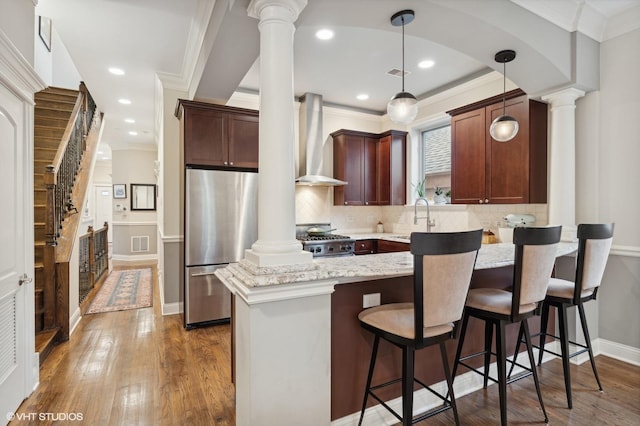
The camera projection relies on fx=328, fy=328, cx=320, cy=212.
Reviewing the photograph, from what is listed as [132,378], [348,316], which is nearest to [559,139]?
[348,316]

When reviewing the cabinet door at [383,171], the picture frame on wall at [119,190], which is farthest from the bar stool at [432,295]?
the picture frame on wall at [119,190]

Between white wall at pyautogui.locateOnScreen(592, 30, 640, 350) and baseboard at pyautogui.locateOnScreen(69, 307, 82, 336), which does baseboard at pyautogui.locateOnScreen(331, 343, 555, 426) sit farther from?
baseboard at pyautogui.locateOnScreen(69, 307, 82, 336)

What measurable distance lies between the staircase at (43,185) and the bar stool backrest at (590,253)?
4.26m

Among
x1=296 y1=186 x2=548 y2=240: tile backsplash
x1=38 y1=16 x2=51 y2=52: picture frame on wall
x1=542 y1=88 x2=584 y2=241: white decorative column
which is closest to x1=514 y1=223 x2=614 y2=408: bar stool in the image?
x1=542 y1=88 x2=584 y2=241: white decorative column

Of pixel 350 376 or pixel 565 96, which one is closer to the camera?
pixel 350 376

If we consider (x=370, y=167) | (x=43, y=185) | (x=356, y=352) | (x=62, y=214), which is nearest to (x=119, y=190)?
(x=43, y=185)

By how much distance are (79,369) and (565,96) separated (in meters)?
4.80

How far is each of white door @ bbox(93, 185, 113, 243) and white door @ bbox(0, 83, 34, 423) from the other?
381 inches

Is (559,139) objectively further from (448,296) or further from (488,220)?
(448,296)

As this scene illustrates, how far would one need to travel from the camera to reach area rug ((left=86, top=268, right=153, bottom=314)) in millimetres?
4363

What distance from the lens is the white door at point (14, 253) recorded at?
6.52 ft

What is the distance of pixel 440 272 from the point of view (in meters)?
1.54

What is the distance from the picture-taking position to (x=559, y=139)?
3016 millimetres

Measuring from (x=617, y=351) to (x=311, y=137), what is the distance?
4.12 m
